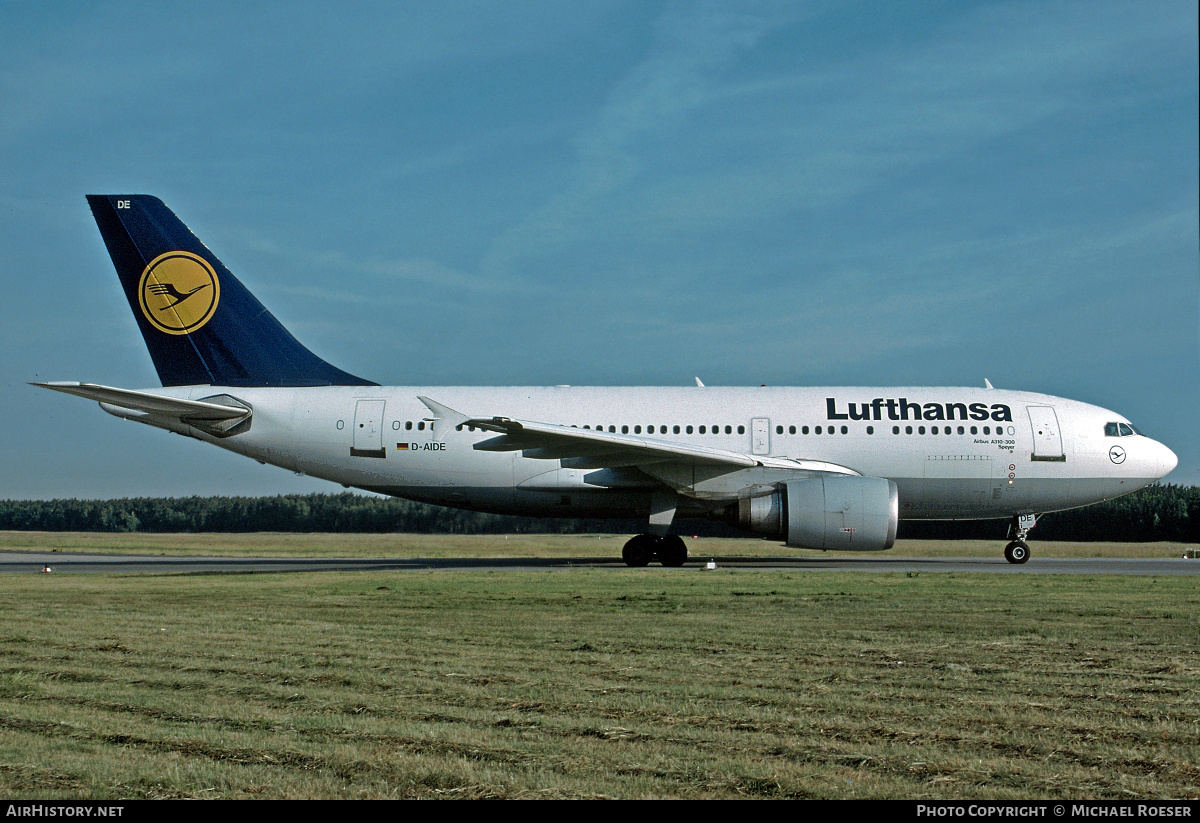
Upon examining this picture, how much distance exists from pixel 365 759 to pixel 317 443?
17.3 meters

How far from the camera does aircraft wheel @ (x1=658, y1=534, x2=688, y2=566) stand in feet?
66.9

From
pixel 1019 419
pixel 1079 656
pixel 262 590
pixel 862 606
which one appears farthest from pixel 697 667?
pixel 1019 419

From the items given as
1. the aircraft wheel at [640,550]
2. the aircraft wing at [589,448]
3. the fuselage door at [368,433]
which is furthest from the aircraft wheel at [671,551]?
the fuselage door at [368,433]

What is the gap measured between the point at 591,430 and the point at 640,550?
2636 mm

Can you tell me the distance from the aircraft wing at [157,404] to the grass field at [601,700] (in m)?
7.38

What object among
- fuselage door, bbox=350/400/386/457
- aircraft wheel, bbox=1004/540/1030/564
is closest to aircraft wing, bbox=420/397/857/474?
fuselage door, bbox=350/400/386/457

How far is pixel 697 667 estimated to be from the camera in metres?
6.91

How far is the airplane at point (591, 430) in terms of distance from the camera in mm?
20359

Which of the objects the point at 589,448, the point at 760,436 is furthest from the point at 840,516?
the point at 589,448

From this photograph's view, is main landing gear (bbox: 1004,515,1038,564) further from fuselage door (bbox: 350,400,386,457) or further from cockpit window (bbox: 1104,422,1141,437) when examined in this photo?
fuselage door (bbox: 350,400,386,457)

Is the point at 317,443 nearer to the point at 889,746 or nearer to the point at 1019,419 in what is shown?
the point at 1019,419

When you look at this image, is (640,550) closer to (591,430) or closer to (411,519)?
(591,430)

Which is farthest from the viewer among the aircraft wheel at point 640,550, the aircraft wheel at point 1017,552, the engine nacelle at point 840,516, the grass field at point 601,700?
the aircraft wheel at point 1017,552

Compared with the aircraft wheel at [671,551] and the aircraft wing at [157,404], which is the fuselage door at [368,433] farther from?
the aircraft wheel at [671,551]
